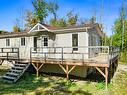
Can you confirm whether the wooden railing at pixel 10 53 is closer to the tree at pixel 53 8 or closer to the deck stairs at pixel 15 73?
the deck stairs at pixel 15 73

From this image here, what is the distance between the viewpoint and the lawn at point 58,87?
13449mm

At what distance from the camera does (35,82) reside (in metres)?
16.3

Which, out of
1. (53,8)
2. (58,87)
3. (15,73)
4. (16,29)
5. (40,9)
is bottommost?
(58,87)

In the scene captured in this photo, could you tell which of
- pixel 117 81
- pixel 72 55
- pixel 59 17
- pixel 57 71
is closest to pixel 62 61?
pixel 72 55

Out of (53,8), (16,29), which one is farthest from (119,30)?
(16,29)

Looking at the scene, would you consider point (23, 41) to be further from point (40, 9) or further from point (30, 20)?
point (30, 20)

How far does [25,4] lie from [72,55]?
Result: 4162cm

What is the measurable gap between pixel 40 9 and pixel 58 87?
3685cm

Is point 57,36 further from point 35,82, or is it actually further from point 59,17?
point 59,17

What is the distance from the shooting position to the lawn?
44.1ft

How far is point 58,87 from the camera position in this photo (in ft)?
48.9

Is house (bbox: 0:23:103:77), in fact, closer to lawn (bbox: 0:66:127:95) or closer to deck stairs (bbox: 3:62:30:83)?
deck stairs (bbox: 3:62:30:83)

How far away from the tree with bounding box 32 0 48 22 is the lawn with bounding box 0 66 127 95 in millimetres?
33388

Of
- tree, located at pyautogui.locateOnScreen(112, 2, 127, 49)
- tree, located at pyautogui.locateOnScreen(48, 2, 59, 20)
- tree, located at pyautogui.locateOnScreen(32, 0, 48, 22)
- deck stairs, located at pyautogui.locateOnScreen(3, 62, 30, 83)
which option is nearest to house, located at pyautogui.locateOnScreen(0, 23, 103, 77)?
deck stairs, located at pyautogui.locateOnScreen(3, 62, 30, 83)
